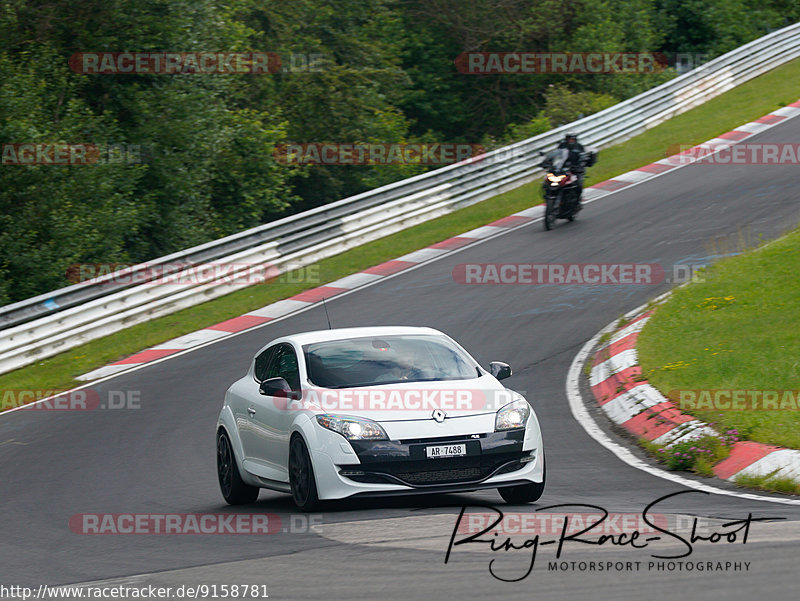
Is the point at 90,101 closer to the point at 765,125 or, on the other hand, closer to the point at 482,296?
the point at 482,296

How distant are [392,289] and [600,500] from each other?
38.3 feet

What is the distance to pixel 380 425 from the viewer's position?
26.6ft

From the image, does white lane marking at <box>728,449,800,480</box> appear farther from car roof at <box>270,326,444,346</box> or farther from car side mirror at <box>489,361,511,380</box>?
car roof at <box>270,326,444,346</box>

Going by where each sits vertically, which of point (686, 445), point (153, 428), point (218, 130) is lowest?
point (153, 428)

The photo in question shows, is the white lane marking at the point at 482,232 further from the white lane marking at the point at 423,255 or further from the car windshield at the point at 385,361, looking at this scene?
the car windshield at the point at 385,361

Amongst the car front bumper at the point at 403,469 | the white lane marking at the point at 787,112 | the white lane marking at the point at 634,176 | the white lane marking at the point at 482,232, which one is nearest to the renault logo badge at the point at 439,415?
the car front bumper at the point at 403,469

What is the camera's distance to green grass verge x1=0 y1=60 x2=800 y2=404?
17.3 meters

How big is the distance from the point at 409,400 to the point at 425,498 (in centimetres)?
101

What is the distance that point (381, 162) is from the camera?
3312 centimetres

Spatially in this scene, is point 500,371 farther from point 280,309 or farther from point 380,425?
point 280,309

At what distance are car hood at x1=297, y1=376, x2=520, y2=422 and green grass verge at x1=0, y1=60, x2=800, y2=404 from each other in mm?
8592

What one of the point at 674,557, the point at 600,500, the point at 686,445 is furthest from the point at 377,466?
the point at 686,445

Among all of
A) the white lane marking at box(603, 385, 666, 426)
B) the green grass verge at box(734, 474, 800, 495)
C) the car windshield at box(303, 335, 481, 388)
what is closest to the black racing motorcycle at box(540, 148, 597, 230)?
the white lane marking at box(603, 385, 666, 426)

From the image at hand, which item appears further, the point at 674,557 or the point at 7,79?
the point at 7,79
